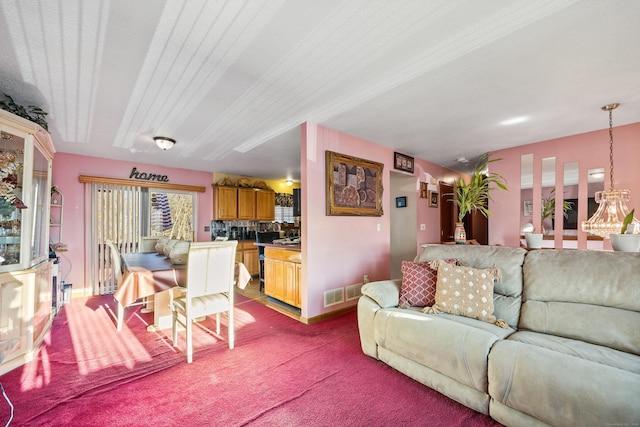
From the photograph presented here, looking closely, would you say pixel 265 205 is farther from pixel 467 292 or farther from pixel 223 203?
pixel 467 292

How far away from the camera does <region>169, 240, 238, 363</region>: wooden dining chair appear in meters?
2.35

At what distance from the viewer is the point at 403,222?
5309mm

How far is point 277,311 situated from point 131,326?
5.62 feet

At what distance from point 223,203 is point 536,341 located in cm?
584

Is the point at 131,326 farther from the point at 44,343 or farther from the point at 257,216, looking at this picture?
the point at 257,216

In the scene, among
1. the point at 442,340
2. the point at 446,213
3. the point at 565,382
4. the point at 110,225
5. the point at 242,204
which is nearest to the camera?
the point at 565,382

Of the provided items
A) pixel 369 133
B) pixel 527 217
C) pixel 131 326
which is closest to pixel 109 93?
pixel 131 326

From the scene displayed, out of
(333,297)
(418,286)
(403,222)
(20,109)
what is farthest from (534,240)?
(20,109)

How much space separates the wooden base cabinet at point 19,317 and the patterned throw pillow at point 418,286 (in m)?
3.30

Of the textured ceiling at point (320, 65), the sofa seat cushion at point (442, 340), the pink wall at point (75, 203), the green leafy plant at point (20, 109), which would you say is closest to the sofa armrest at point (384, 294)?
the sofa seat cushion at point (442, 340)

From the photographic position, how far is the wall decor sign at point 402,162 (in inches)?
177

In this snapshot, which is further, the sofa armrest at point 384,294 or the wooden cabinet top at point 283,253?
the wooden cabinet top at point 283,253

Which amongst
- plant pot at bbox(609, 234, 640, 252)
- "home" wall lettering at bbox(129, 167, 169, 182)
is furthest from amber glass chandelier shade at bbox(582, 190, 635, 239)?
"home" wall lettering at bbox(129, 167, 169, 182)

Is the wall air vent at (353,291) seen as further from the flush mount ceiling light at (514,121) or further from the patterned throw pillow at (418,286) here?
the flush mount ceiling light at (514,121)
